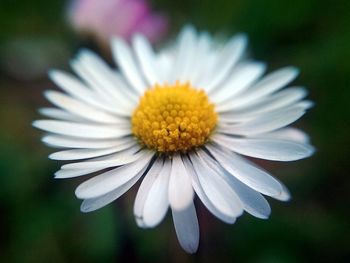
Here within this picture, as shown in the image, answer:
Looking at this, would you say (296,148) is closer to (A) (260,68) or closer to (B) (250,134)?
(B) (250,134)

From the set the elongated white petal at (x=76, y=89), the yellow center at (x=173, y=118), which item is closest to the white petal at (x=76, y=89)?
the elongated white petal at (x=76, y=89)

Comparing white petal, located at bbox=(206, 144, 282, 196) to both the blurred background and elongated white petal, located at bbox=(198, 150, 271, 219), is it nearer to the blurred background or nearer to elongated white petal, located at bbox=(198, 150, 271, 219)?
elongated white petal, located at bbox=(198, 150, 271, 219)

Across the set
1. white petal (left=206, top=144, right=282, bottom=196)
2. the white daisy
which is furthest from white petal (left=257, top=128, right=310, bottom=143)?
white petal (left=206, top=144, right=282, bottom=196)

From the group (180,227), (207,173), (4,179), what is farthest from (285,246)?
(4,179)

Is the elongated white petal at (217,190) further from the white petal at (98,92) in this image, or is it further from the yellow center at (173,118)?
the white petal at (98,92)

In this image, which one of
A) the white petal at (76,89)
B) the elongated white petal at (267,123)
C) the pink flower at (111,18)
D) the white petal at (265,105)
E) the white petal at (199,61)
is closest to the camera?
the elongated white petal at (267,123)

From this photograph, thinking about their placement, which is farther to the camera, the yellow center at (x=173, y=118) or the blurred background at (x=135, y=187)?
the blurred background at (x=135, y=187)
